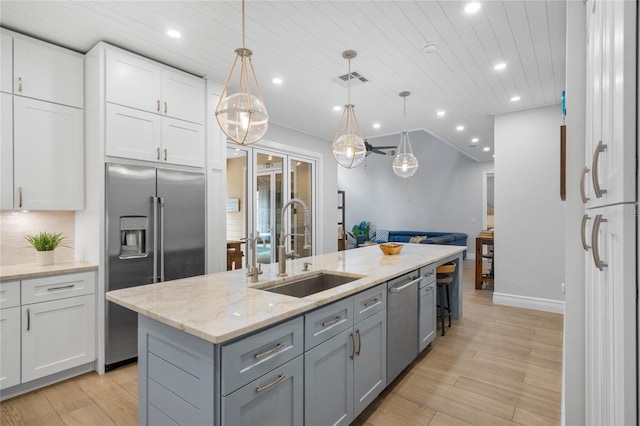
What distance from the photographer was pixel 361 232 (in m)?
11.2

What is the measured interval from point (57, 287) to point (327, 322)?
2.27 m

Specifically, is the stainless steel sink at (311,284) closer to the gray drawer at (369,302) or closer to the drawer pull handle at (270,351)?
the gray drawer at (369,302)

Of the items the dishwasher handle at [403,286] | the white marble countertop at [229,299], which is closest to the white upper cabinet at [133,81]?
the white marble countertop at [229,299]

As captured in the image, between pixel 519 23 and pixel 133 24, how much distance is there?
2948 mm

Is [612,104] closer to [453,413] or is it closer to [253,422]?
[253,422]

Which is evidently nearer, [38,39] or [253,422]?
[253,422]

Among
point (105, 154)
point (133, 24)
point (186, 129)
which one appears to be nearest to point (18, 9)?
point (133, 24)

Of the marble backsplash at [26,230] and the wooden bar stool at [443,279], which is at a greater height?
the marble backsplash at [26,230]

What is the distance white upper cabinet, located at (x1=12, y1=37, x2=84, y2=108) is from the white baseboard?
18.0 ft

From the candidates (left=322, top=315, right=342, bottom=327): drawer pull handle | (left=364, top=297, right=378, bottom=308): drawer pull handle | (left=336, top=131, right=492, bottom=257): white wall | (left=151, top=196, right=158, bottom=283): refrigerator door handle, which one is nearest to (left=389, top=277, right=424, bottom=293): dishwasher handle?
(left=364, top=297, right=378, bottom=308): drawer pull handle

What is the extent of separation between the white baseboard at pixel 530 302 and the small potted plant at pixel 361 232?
6254 millimetres

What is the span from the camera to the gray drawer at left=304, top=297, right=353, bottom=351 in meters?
1.64

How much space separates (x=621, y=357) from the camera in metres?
0.73

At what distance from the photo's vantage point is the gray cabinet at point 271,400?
1295 mm
